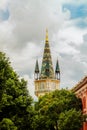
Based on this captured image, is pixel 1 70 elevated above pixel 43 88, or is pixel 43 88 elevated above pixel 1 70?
pixel 43 88

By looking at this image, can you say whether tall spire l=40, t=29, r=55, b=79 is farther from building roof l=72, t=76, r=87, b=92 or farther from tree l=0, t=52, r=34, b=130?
tree l=0, t=52, r=34, b=130

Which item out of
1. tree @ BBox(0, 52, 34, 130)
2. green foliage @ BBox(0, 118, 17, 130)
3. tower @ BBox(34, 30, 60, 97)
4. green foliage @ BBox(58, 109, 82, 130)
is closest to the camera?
green foliage @ BBox(0, 118, 17, 130)

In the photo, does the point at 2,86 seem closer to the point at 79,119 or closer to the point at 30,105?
the point at 30,105

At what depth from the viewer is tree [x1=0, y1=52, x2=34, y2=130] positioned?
188ft

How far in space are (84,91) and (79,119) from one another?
327 inches

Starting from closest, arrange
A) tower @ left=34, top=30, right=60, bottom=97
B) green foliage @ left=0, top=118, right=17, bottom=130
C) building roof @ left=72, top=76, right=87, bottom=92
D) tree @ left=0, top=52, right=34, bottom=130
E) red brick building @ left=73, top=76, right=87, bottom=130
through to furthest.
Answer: green foliage @ left=0, top=118, right=17, bottom=130
tree @ left=0, top=52, right=34, bottom=130
building roof @ left=72, top=76, right=87, bottom=92
red brick building @ left=73, top=76, right=87, bottom=130
tower @ left=34, top=30, right=60, bottom=97

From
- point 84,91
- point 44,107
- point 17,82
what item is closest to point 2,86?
point 17,82

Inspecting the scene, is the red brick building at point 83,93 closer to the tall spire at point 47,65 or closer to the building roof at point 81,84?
the building roof at point 81,84

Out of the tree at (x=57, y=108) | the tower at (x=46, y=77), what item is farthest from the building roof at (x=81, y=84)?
the tower at (x=46, y=77)

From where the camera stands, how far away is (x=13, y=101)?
195 ft

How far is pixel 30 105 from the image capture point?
2452 inches

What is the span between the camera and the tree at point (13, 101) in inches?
2259

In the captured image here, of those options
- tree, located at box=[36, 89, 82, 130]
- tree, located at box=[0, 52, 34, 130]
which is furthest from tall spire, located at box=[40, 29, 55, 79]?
tree, located at box=[0, 52, 34, 130]

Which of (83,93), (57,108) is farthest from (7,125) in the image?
(83,93)
